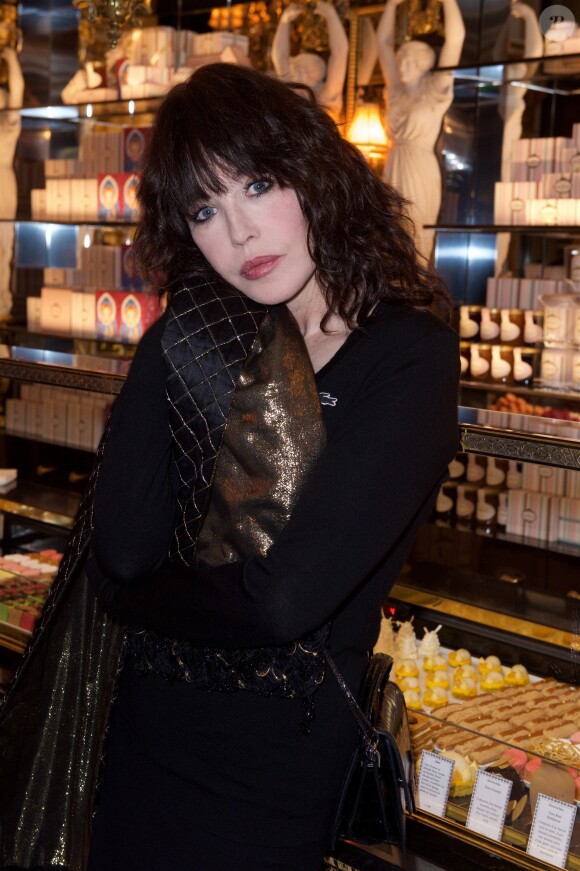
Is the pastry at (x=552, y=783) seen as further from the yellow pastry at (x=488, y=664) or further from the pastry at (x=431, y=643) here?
the pastry at (x=431, y=643)

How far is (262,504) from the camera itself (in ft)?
3.98

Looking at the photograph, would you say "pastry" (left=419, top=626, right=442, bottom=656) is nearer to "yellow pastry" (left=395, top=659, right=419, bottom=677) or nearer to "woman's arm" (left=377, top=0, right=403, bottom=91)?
Answer: "yellow pastry" (left=395, top=659, right=419, bottom=677)

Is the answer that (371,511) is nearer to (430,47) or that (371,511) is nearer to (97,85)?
(430,47)

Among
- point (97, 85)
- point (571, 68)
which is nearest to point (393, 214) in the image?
point (571, 68)

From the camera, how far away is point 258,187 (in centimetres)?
131

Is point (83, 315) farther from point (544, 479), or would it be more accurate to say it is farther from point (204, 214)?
point (204, 214)

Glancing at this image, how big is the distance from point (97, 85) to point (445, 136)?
2114 millimetres

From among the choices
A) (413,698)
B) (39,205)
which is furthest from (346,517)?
(39,205)

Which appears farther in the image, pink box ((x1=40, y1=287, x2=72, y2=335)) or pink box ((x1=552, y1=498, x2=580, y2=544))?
pink box ((x1=40, y1=287, x2=72, y2=335))

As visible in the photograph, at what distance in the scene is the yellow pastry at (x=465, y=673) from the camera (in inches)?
85.9

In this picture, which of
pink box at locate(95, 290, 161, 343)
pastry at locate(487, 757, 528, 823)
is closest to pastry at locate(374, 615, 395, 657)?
pastry at locate(487, 757, 528, 823)

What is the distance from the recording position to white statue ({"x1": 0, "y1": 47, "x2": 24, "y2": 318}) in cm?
607

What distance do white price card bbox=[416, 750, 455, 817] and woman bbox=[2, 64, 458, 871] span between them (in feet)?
1.71

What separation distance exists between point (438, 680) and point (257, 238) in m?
1.23
